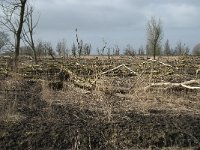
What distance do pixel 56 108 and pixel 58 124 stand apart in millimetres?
1565

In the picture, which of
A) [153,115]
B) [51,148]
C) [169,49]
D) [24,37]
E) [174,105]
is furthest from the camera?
[169,49]

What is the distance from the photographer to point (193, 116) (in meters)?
10.1

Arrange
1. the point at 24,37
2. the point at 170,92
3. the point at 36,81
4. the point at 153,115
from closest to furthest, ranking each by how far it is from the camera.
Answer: the point at 153,115 → the point at 170,92 → the point at 36,81 → the point at 24,37

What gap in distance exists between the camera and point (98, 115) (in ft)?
32.2

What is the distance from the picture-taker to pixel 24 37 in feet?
69.3

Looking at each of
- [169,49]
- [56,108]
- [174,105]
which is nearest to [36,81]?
[56,108]

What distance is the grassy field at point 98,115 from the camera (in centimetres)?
838

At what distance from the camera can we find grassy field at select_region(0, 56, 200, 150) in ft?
27.5

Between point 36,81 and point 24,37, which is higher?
point 24,37

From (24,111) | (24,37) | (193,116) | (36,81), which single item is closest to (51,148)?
(24,111)

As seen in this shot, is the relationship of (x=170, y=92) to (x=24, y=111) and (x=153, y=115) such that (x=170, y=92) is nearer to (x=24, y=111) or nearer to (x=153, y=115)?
(x=153, y=115)

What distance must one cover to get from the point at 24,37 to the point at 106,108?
11896 millimetres

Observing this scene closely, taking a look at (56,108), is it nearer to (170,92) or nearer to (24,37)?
(170,92)

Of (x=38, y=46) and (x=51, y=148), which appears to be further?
(x=38, y=46)
